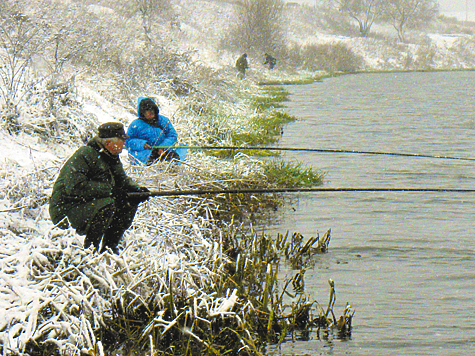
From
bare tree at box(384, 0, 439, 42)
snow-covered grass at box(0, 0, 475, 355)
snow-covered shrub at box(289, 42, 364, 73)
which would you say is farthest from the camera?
bare tree at box(384, 0, 439, 42)

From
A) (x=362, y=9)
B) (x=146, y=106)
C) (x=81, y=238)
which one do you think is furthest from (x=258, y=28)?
(x=362, y=9)

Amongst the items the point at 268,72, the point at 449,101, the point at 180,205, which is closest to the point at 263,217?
the point at 180,205

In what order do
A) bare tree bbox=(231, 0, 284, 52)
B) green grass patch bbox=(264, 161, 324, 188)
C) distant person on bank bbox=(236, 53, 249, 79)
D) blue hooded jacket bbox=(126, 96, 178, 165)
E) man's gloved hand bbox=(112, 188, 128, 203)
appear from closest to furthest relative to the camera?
man's gloved hand bbox=(112, 188, 128, 203) < blue hooded jacket bbox=(126, 96, 178, 165) < green grass patch bbox=(264, 161, 324, 188) < distant person on bank bbox=(236, 53, 249, 79) < bare tree bbox=(231, 0, 284, 52)

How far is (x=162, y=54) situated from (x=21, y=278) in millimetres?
13253

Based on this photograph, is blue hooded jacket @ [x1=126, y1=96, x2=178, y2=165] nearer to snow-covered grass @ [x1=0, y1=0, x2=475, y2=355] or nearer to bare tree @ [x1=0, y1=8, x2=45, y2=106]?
snow-covered grass @ [x1=0, y1=0, x2=475, y2=355]

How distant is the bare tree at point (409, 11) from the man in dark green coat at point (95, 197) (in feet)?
305

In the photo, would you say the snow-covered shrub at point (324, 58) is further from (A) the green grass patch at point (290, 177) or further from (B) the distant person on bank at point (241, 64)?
(A) the green grass patch at point (290, 177)

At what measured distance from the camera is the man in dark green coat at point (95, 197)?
4.58 meters

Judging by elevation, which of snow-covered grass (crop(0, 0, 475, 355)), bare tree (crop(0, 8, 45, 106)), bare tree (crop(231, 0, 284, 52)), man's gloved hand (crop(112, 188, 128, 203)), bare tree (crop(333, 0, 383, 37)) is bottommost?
snow-covered grass (crop(0, 0, 475, 355))

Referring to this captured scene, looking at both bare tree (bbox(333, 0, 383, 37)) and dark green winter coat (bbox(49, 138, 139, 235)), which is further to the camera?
bare tree (bbox(333, 0, 383, 37))

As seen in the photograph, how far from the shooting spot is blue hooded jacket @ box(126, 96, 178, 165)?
7.88m

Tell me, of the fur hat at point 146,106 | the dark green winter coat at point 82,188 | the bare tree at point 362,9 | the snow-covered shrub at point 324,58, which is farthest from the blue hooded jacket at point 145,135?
the bare tree at point 362,9

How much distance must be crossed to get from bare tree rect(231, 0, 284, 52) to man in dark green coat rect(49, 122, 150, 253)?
142 ft

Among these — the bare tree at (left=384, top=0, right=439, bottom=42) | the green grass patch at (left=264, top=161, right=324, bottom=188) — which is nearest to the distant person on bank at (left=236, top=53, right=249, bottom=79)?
the green grass patch at (left=264, top=161, right=324, bottom=188)
